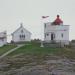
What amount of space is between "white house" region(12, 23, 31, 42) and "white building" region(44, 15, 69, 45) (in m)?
5.26

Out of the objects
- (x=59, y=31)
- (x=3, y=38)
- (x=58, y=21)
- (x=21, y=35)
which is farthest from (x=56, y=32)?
(x=3, y=38)

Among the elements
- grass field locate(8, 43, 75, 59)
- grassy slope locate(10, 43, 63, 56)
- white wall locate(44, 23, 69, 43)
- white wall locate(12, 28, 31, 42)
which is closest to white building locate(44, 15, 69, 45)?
white wall locate(44, 23, 69, 43)

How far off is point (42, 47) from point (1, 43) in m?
16.2

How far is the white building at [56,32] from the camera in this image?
94.6 meters

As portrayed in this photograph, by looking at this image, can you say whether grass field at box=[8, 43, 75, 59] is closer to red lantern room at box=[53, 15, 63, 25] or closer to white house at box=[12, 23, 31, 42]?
red lantern room at box=[53, 15, 63, 25]

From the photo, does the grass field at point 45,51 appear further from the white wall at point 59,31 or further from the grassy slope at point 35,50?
the white wall at point 59,31

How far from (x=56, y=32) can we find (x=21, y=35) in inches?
339

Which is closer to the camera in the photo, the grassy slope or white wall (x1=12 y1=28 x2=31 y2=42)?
the grassy slope

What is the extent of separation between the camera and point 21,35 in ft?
327

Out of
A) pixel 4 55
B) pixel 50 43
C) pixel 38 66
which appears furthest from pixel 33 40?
pixel 38 66

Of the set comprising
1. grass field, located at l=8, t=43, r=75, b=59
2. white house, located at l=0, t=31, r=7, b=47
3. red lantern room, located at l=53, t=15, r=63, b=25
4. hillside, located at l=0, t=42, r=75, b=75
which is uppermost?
red lantern room, located at l=53, t=15, r=63, b=25

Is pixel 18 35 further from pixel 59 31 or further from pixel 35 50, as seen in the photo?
pixel 35 50

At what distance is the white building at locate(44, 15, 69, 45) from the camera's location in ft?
310

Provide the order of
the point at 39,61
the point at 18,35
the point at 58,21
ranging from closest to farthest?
1. the point at 39,61
2. the point at 58,21
3. the point at 18,35
